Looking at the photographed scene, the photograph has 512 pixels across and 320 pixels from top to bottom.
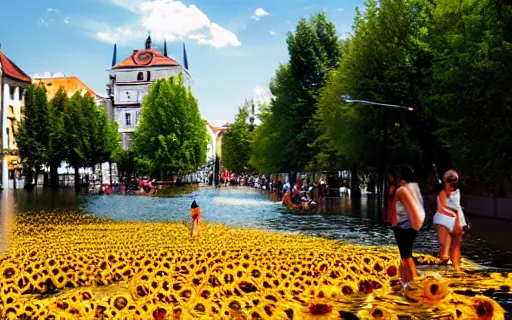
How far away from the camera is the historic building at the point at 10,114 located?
80.2 metres

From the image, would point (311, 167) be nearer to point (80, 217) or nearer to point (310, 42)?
point (310, 42)

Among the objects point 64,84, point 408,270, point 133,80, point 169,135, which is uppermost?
point 133,80

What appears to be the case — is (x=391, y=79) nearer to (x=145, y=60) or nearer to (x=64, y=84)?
(x=64, y=84)

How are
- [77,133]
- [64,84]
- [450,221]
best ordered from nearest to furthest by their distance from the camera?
[450,221] < [77,133] < [64,84]

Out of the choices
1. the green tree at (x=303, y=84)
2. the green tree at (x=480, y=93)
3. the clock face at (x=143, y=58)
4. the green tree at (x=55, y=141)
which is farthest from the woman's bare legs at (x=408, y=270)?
the clock face at (x=143, y=58)

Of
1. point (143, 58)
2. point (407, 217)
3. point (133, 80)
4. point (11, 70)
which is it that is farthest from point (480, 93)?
point (143, 58)

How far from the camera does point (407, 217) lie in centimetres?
871

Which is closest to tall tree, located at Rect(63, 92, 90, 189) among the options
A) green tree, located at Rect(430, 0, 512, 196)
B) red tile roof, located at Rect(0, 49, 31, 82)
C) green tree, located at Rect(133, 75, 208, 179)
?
green tree, located at Rect(133, 75, 208, 179)

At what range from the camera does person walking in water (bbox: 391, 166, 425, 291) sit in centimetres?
859

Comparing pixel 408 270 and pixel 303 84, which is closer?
pixel 408 270

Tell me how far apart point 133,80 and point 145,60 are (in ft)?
14.3

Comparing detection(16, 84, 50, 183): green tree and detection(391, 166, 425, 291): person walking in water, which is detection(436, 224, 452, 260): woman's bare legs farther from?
detection(16, 84, 50, 183): green tree

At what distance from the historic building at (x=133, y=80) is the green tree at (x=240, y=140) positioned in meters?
13.8

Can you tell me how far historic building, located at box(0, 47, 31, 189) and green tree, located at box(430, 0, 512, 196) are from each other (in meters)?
61.7
